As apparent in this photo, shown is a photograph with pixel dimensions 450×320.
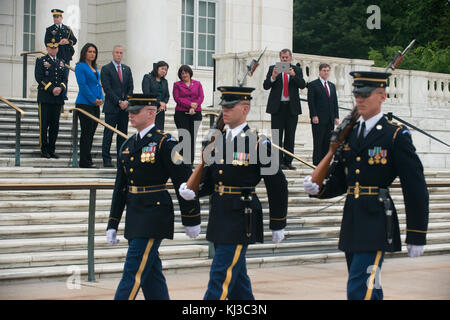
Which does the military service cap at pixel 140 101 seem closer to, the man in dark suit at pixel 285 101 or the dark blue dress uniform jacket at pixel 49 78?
the dark blue dress uniform jacket at pixel 49 78

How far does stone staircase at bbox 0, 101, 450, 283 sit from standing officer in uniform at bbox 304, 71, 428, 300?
14.6 feet

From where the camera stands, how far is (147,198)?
7465 mm

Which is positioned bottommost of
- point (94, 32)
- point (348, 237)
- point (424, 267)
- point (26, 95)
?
point (424, 267)

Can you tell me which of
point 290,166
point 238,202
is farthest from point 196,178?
point 290,166

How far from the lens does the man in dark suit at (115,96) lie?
14094mm

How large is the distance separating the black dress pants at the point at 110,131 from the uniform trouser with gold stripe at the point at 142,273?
679cm

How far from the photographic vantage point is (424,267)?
11.9 metres

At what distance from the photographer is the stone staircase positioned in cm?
1052

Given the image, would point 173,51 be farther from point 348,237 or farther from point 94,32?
point 348,237

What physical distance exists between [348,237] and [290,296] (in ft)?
9.46

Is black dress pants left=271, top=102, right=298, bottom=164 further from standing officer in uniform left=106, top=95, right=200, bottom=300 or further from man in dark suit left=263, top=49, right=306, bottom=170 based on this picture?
standing officer in uniform left=106, top=95, right=200, bottom=300

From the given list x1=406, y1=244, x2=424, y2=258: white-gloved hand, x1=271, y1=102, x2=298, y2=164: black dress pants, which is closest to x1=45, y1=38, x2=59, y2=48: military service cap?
x1=271, y1=102, x2=298, y2=164: black dress pants
